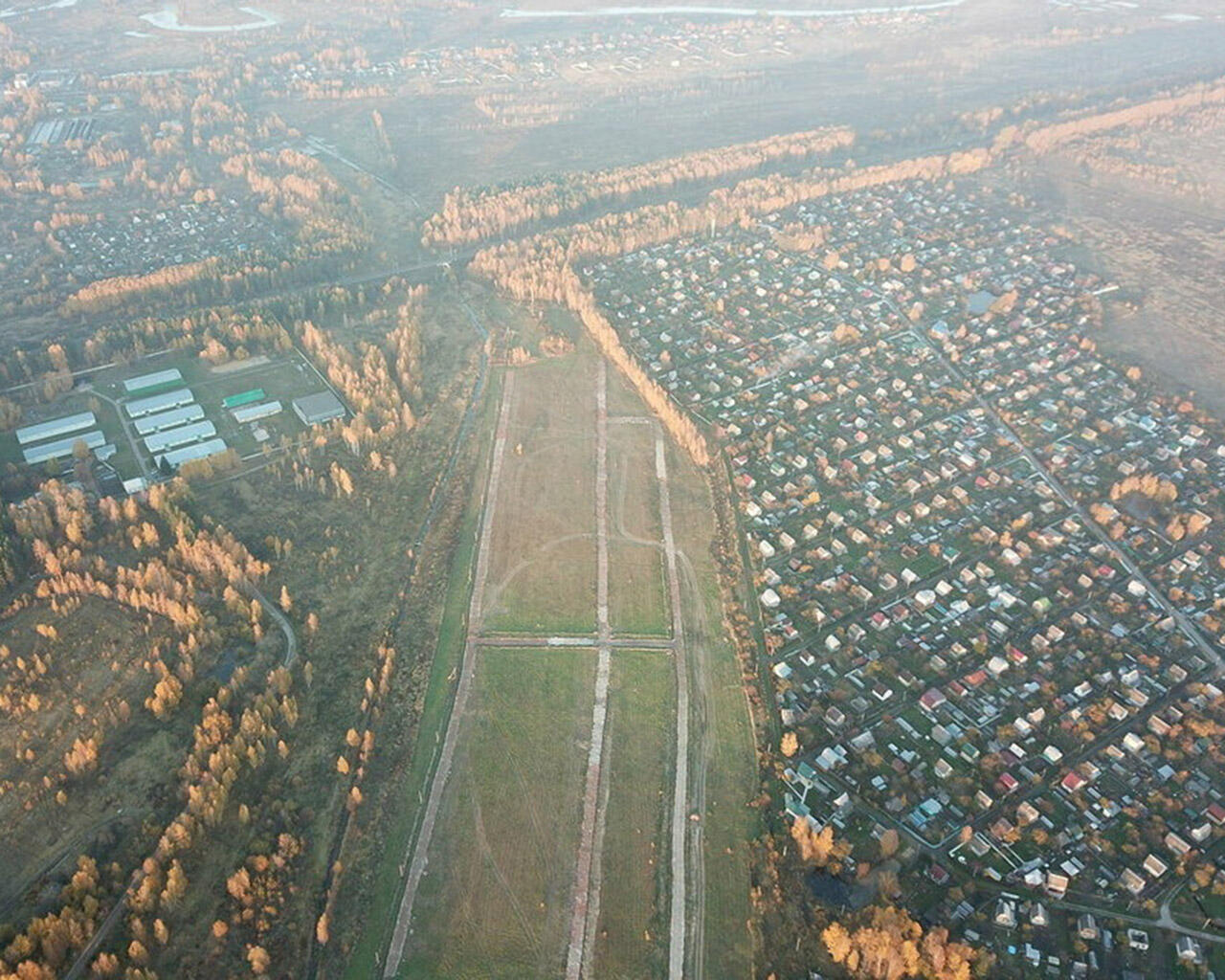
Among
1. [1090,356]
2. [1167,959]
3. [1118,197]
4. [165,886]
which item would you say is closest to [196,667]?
[165,886]

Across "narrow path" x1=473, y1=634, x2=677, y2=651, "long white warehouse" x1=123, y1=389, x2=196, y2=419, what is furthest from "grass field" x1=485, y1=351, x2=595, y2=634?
"long white warehouse" x1=123, y1=389, x2=196, y2=419

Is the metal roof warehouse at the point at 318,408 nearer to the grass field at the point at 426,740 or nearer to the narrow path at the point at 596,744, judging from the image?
the grass field at the point at 426,740

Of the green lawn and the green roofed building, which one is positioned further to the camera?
the green roofed building

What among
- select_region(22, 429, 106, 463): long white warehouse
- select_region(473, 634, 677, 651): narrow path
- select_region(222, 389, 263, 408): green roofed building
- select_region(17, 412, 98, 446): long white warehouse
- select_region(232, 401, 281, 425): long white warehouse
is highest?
select_region(17, 412, 98, 446): long white warehouse

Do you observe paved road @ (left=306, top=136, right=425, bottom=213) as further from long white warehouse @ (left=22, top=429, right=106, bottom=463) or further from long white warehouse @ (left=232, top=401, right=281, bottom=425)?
long white warehouse @ (left=22, top=429, right=106, bottom=463)

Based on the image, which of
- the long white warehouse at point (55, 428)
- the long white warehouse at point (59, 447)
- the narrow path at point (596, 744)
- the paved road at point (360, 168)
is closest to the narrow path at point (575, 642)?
the narrow path at point (596, 744)

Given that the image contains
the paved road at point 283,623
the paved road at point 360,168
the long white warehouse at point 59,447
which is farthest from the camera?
the paved road at point 360,168

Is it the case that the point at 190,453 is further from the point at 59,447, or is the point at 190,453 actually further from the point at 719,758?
the point at 719,758
